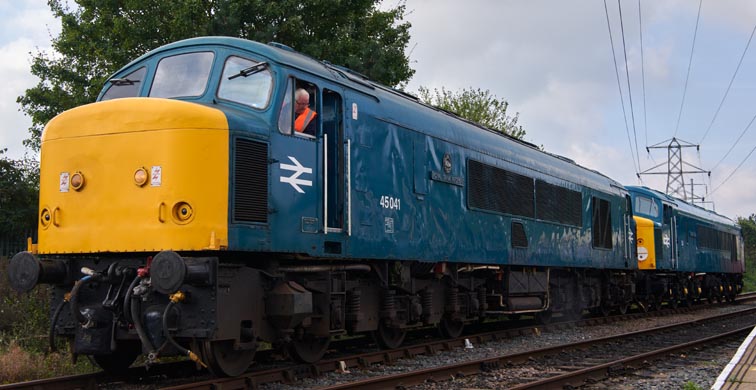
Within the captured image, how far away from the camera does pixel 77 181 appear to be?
25.1 ft

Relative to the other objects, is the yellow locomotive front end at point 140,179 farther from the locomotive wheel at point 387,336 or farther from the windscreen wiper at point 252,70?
the locomotive wheel at point 387,336

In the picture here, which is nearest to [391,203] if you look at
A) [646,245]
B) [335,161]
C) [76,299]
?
[335,161]

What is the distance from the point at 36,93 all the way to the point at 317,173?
11.2 meters

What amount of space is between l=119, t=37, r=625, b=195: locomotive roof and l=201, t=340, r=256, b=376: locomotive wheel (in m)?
3.24

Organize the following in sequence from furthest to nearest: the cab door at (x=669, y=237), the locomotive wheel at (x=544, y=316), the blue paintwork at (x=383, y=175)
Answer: the cab door at (x=669, y=237)
the locomotive wheel at (x=544, y=316)
the blue paintwork at (x=383, y=175)

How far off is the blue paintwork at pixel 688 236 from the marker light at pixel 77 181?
19688 millimetres

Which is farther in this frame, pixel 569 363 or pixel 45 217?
pixel 569 363

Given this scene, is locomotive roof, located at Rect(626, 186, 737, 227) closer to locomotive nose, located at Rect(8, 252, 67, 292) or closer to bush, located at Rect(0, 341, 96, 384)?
bush, located at Rect(0, 341, 96, 384)

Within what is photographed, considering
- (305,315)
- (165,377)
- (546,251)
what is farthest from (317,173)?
(546,251)

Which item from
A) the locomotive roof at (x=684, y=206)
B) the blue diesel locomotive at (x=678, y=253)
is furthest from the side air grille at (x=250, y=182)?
the locomotive roof at (x=684, y=206)

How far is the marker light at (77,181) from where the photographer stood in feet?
25.0

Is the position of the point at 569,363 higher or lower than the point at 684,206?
lower

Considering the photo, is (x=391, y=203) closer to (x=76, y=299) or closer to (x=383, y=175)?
(x=383, y=175)

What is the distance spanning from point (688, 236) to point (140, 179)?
2422 centimetres
